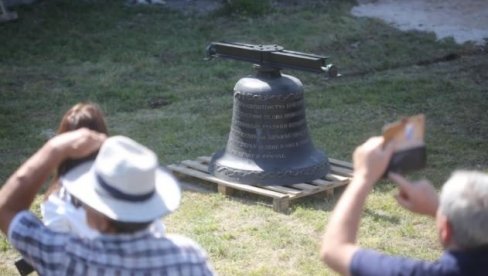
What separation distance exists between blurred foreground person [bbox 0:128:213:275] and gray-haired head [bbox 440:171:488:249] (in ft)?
2.78

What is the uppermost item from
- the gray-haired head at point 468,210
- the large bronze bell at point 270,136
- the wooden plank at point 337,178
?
the gray-haired head at point 468,210

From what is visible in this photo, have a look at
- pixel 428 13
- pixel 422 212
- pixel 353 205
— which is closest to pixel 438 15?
pixel 428 13

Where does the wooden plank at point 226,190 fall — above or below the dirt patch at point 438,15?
below

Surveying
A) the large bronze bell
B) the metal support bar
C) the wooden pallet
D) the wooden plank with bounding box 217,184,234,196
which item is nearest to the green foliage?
the wooden pallet

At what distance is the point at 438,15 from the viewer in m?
14.4

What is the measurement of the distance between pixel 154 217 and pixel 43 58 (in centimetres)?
929

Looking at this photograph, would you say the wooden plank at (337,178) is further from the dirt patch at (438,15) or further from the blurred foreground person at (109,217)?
the dirt patch at (438,15)

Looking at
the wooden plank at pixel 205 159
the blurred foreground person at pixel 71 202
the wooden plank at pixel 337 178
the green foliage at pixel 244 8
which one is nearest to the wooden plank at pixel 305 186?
Result: the wooden plank at pixel 337 178

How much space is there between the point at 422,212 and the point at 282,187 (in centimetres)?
396

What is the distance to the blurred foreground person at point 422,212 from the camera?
2875mm

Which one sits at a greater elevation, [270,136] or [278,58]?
[278,58]

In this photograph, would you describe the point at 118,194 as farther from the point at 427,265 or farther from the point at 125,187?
the point at 427,265

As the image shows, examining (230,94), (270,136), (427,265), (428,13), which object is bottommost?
(230,94)

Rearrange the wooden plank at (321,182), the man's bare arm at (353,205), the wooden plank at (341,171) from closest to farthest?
the man's bare arm at (353,205)
the wooden plank at (321,182)
the wooden plank at (341,171)
